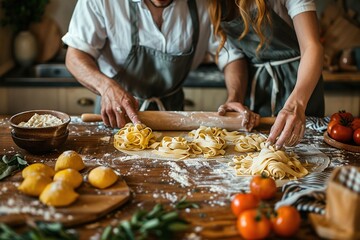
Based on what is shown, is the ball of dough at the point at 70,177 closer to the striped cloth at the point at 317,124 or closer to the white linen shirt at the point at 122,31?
the white linen shirt at the point at 122,31

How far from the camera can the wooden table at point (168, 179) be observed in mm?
1313

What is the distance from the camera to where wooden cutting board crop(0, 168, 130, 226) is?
51.1 inches

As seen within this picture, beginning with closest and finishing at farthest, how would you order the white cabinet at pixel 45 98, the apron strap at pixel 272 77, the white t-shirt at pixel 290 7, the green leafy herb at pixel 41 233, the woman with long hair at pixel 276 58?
the green leafy herb at pixel 41 233, the woman with long hair at pixel 276 58, the white t-shirt at pixel 290 7, the apron strap at pixel 272 77, the white cabinet at pixel 45 98

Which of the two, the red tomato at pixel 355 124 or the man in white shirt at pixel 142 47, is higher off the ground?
the man in white shirt at pixel 142 47

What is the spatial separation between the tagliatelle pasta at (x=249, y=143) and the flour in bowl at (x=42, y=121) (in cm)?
69

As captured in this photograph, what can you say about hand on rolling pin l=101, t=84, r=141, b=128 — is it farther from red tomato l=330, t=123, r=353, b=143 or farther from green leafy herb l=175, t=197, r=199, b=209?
red tomato l=330, t=123, r=353, b=143

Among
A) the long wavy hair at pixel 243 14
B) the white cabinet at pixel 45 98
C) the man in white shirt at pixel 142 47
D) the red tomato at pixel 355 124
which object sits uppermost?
the long wavy hair at pixel 243 14

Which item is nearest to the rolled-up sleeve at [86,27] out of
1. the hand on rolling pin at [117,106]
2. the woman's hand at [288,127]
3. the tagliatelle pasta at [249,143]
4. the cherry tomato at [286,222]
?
the hand on rolling pin at [117,106]

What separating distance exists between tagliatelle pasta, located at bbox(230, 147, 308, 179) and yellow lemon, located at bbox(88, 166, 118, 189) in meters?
0.44

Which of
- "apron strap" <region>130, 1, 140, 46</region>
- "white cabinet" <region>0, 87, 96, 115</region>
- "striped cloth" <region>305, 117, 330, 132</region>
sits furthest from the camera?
"white cabinet" <region>0, 87, 96, 115</region>

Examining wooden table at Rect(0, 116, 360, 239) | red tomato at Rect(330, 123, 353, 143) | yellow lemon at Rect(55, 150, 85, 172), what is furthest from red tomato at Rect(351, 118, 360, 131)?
yellow lemon at Rect(55, 150, 85, 172)

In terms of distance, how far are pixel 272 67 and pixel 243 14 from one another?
16.9 inches

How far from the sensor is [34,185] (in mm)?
1411

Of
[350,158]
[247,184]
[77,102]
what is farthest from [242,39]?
[77,102]
